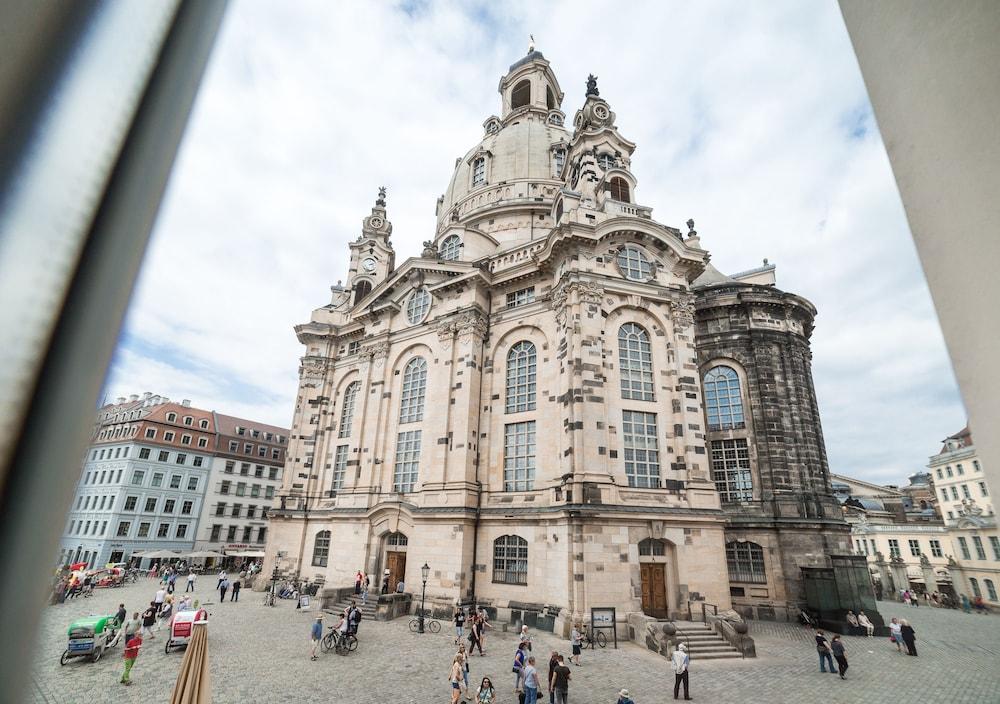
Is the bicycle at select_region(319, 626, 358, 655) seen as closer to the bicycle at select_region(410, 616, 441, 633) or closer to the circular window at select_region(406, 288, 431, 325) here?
the bicycle at select_region(410, 616, 441, 633)

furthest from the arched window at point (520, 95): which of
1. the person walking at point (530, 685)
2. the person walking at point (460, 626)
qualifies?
the person walking at point (530, 685)

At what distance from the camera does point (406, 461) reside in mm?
28422

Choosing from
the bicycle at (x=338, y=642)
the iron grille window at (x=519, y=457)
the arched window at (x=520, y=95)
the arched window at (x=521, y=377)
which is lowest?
the bicycle at (x=338, y=642)

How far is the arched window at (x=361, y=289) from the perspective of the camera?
39531 millimetres

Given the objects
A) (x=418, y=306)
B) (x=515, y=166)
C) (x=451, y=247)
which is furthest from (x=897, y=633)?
(x=515, y=166)

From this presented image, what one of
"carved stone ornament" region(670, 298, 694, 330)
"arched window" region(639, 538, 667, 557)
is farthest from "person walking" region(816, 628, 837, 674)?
"carved stone ornament" region(670, 298, 694, 330)

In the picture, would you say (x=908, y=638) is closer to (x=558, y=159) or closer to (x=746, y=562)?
(x=746, y=562)

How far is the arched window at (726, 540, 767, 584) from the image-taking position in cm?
2656

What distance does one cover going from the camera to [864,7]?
6.66ft

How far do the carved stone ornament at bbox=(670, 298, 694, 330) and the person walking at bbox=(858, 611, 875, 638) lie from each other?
50.5 feet

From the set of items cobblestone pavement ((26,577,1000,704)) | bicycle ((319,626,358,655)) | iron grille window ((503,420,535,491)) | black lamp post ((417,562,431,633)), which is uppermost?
iron grille window ((503,420,535,491))

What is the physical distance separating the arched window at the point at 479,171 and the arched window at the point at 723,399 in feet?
81.8

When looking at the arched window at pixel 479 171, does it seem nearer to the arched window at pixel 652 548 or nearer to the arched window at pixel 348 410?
the arched window at pixel 348 410

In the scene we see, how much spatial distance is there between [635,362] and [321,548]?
71.0ft
